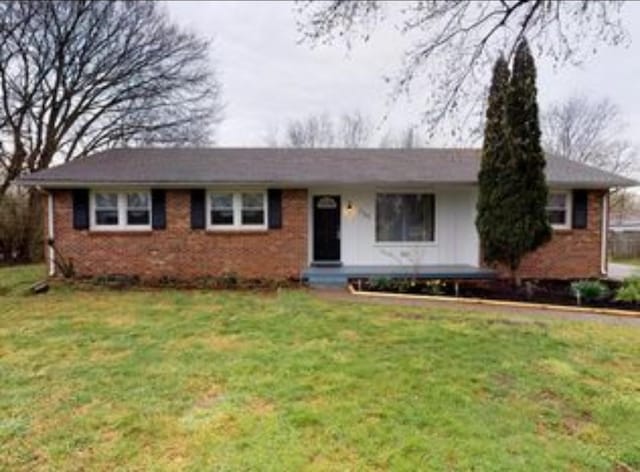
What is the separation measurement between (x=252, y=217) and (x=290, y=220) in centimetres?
99

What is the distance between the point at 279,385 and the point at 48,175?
32.5 feet

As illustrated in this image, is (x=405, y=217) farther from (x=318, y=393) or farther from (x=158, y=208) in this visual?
(x=318, y=393)

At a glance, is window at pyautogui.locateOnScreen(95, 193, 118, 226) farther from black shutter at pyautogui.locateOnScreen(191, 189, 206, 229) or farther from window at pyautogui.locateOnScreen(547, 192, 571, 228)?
window at pyautogui.locateOnScreen(547, 192, 571, 228)

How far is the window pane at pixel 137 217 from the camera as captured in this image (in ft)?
41.5

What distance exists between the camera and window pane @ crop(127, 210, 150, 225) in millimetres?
12648

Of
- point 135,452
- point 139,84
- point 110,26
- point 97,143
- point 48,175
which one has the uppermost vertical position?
point 110,26

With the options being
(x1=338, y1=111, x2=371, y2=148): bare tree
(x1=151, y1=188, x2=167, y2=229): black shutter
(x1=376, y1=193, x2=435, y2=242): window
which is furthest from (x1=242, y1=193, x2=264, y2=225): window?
(x1=338, y1=111, x2=371, y2=148): bare tree

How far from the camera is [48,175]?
1210 centimetres

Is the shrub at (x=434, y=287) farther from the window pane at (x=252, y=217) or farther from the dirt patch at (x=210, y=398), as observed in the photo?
the dirt patch at (x=210, y=398)

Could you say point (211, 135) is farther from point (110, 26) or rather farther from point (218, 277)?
point (218, 277)

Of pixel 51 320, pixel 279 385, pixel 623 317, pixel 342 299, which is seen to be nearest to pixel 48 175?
pixel 51 320

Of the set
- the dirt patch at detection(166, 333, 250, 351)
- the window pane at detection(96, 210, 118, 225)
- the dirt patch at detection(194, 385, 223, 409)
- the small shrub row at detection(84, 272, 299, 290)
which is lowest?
the dirt patch at detection(194, 385, 223, 409)

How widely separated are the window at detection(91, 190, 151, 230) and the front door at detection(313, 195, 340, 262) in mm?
4349

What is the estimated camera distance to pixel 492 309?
30.5ft
